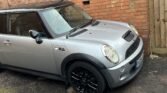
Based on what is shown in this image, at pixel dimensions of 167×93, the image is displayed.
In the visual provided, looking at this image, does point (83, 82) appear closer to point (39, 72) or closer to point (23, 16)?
point (39, 72)

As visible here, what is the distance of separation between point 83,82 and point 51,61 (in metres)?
0.76

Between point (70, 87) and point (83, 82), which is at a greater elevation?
point (83, 82)

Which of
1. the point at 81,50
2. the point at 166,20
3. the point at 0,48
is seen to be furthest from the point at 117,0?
the point at 0,48

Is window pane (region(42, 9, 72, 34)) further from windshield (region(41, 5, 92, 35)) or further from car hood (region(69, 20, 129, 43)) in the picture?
car hood (region(69, 20, 129, 43))

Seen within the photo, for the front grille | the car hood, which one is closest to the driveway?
the front grille

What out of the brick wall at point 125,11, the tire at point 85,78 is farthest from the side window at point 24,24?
the brick wall at point 125,11

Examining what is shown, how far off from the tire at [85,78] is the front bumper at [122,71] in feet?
0.45

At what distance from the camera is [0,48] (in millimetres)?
6414

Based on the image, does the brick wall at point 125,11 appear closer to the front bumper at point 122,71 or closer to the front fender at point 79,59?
the front bumper at point 122,71

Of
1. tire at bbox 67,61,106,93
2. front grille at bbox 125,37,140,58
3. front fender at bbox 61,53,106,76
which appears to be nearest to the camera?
front fender at bbox 61,53,106,76

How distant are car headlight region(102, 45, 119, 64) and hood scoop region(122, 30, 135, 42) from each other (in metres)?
0.53

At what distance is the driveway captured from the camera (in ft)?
17.6

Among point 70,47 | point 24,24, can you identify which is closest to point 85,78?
point 70,47

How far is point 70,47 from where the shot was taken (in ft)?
16.8
